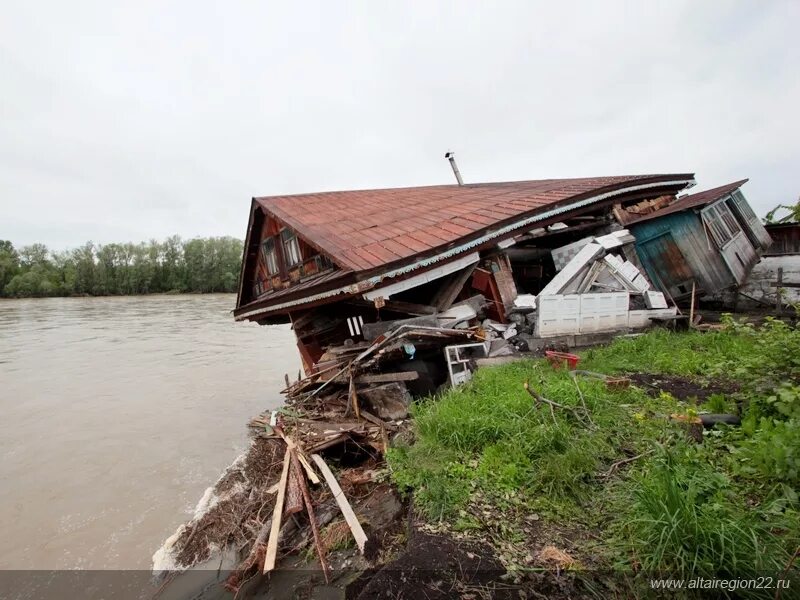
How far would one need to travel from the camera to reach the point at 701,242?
8953 millimetres

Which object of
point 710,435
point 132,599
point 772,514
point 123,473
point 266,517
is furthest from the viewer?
point 123,473

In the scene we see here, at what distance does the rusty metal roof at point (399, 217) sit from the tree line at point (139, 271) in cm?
5947

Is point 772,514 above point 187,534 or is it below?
above

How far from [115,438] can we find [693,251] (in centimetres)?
1470

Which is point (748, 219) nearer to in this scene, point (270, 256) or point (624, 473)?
point (624, 473)

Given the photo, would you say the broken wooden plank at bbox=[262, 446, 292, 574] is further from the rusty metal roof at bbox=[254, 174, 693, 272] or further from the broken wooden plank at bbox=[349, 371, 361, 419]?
the rusty metal roof at bbox=[254, 174, 693, 272]

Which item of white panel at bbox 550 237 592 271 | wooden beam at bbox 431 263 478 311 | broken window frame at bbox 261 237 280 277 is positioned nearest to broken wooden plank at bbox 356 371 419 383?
wooden beam at bbox 431 263 478 311

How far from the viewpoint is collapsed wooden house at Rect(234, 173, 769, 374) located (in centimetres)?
704

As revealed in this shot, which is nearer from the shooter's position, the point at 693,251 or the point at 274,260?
the point at 693,251

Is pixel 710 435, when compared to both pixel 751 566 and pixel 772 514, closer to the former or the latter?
pixel 772 514

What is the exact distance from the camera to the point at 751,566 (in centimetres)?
194

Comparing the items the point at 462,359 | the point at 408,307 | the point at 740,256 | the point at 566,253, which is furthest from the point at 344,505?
the point at 740,256

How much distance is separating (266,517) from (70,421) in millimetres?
9161

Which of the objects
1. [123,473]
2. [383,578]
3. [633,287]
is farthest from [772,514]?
[123,473]
